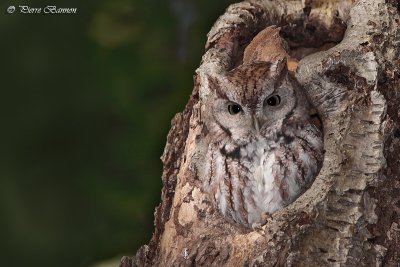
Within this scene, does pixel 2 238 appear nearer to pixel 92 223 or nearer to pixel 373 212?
pixel 92 223

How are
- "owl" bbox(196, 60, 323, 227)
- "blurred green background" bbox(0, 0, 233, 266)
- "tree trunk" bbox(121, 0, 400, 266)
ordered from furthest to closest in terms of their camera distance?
"blurred green background" bbox(0, 0, 233, 266), "owl" bbox(196, 60, 323, 227), "tree trunk" bbox(121, 0, 400, 266)

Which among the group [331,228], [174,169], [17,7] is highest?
[17,7]

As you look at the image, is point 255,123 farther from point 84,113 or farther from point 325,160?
point 84,113

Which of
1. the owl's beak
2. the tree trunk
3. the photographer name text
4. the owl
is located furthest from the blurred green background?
the owl's beak

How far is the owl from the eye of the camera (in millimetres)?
3455

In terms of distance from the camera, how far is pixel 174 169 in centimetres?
385

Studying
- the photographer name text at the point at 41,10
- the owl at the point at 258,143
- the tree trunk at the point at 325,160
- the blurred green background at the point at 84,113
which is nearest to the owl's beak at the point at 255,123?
the owl at the point at 258,143

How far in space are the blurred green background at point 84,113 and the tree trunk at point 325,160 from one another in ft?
0.44

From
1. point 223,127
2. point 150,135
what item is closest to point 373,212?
point 223,127

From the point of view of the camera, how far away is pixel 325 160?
339 cm

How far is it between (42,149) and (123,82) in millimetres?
455

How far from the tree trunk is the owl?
0.27 ft

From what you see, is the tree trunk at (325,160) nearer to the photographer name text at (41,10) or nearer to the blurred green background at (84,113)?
the blurred green background at (84,113)

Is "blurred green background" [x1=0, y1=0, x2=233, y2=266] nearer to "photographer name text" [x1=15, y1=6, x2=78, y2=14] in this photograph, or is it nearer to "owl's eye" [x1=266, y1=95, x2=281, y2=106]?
"photographer name text" [x1=15, y1=6, x2=78, y2=14]
